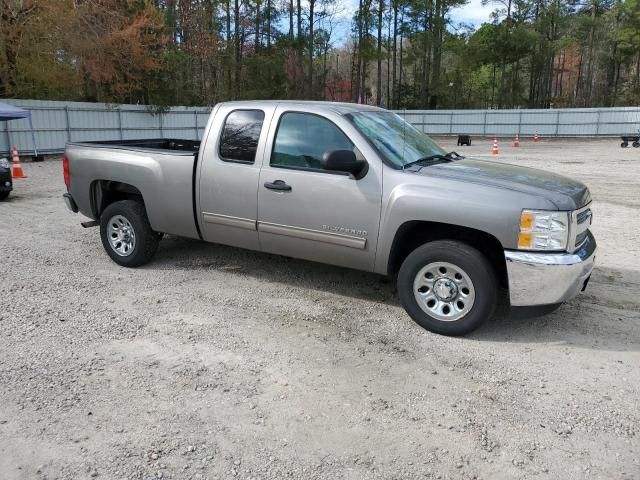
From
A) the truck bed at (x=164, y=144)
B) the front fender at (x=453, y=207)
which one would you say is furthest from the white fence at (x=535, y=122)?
the front fender at (x=453, y=207)

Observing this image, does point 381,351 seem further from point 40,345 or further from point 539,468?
point 40,345

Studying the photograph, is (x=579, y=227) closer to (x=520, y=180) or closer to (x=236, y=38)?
(x=520, y=180)

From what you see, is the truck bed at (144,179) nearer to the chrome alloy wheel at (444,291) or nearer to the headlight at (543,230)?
the chrome alloy wheel at (444,291)

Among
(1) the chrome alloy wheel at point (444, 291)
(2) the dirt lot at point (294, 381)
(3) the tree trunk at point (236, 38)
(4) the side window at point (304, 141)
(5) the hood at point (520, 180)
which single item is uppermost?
(3) the tree trunk at point (236, 38)

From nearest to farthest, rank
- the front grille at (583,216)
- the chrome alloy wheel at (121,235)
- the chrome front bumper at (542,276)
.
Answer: the chrome front bumper at (542,276), the front grille at (583,216), the chrome alloy wheel at (121,235)

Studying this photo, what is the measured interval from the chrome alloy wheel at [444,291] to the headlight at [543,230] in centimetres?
53

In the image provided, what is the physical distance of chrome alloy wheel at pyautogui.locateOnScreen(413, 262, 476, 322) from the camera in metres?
4.33

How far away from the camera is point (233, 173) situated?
17.3 feet

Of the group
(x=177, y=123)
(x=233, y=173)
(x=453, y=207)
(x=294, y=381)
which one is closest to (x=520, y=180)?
(x=453, y=207)

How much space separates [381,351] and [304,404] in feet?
3.10

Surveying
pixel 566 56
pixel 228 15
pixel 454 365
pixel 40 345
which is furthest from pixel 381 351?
pixel 566 56

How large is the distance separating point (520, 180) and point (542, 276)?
2.89 feet

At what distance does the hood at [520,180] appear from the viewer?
13.6 ft

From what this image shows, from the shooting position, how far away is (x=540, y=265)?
13.2ft
